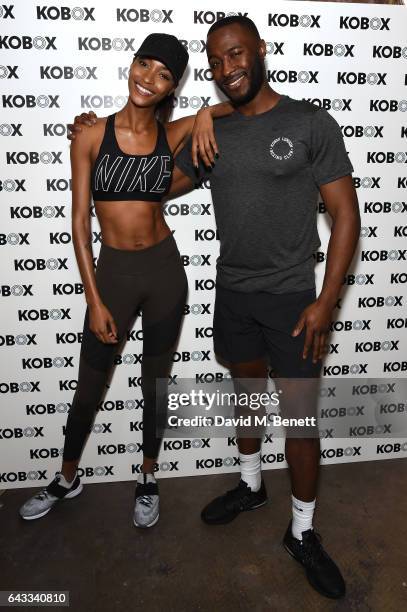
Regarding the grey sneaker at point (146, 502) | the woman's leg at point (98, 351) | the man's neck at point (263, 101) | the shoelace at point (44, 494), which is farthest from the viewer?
the shoelace at point (44, 494)

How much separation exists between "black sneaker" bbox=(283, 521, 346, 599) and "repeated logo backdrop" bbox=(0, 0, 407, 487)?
30.1 inches

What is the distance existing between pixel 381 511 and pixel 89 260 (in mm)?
1915

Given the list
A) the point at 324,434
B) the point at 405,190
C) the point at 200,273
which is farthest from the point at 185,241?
the point at 324,434

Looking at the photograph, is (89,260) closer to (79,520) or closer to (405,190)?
(79,520)

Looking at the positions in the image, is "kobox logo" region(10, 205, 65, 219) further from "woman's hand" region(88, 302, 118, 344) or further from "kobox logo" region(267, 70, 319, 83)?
"kobox logo" region(267, 70, 319, 83)

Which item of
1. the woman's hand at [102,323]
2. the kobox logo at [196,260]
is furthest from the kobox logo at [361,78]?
the woman's hand at [102,323]

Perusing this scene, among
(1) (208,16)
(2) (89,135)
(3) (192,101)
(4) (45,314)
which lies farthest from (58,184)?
(1) (208,16)

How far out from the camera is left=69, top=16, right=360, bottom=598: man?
195 centimetres

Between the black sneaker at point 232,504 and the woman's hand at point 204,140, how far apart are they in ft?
5.34

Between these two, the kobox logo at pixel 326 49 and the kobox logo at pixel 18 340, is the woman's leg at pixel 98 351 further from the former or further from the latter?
the kobox logo at pixel 326 49

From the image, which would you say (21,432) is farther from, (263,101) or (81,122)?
(263,101)

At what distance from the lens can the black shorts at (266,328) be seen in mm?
2082

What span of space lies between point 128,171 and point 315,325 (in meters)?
1.00
